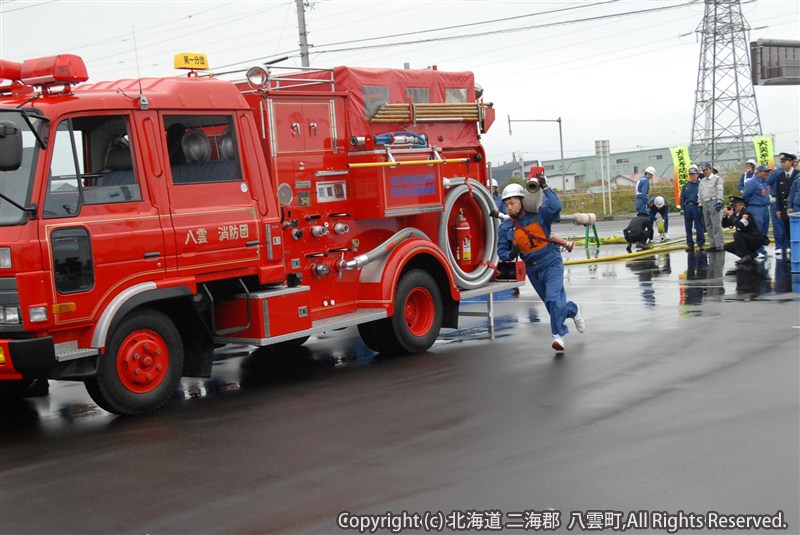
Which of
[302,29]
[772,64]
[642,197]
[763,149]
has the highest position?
[302,29]

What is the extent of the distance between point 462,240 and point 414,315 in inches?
50.1

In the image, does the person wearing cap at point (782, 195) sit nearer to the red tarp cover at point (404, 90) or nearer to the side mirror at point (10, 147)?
the red tarp cover at point (404, 90)

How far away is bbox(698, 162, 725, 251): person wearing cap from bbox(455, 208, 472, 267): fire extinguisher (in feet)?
35.6

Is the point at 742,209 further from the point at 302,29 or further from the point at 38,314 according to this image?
the point at 302,29

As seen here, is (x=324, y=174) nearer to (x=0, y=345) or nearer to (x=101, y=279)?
(x=101, y=279)

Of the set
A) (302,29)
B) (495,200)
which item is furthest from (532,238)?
(302,29)

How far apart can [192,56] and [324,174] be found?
69.2 inches

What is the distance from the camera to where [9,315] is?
7.48m

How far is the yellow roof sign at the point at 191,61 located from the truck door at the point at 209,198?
0.75m

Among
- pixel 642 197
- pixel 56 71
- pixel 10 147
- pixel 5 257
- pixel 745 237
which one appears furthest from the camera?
pixel 642 197

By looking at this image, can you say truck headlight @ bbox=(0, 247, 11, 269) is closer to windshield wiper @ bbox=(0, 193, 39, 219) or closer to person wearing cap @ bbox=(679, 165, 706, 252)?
windshield wiper @ bbox=(0, 193, 39, 219)

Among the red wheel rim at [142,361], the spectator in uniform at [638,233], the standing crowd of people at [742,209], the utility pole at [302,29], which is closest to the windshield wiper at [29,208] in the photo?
the red wheel rim at [142,361]

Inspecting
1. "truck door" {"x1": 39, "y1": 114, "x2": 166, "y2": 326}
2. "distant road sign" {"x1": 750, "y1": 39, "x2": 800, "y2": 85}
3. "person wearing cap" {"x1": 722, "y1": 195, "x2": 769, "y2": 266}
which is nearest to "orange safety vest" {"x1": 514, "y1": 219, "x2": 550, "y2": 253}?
"truck door" {"x1": 39, "y1": 114, "x2": 166, "y2": 326}

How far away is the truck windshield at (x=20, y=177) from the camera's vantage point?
7570 mm
